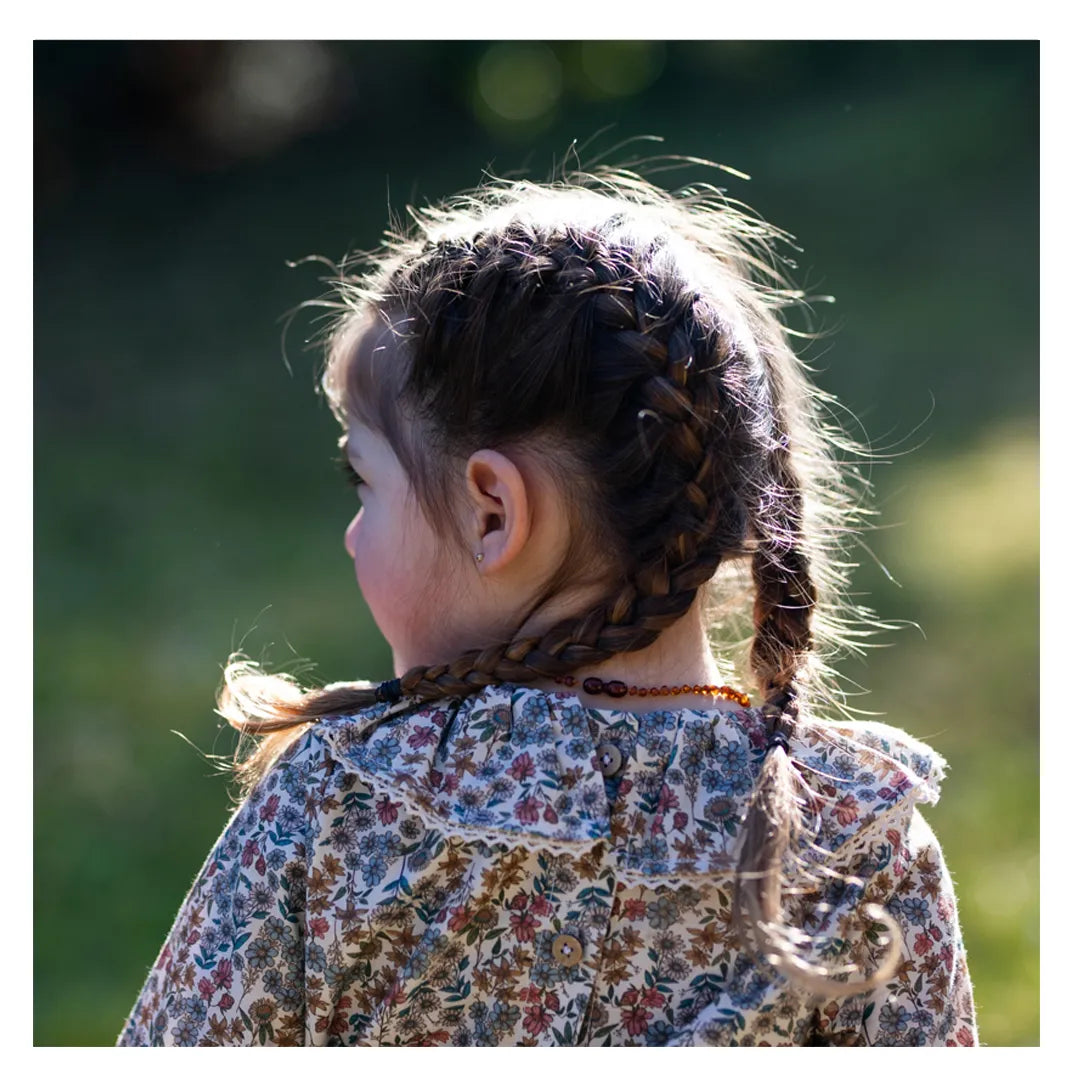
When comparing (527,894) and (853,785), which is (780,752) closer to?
(853,785)

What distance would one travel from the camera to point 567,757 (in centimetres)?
133

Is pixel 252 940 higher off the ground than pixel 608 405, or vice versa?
pixel 608 405

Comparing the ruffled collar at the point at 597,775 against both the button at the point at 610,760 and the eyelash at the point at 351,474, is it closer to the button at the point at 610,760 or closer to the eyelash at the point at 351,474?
the button at the point at 610,760

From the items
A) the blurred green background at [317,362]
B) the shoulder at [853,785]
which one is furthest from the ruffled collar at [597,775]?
the blurred green background at [317,362]

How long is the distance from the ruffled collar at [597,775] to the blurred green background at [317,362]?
151 centimetres

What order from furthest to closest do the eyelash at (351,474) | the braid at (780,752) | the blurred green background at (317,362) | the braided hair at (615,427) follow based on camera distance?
the blurred green background at (317,362)
the eyelash at (351,474)
the braided hair at (615,427)
the braid at (780,752)

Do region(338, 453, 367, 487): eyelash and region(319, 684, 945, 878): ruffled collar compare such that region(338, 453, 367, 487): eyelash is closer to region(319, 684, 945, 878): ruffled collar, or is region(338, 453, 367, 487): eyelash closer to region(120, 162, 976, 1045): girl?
region(120, 162, 976, 1045): girl

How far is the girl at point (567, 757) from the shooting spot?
1308 millimetres

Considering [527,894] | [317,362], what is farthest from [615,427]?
[317,362]

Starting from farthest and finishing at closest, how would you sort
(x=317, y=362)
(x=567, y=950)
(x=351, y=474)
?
(x=317, y=362) → (x=351, y=474) → (x=567, y=950)

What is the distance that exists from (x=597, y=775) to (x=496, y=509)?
32 centimetres

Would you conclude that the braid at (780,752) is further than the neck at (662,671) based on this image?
No

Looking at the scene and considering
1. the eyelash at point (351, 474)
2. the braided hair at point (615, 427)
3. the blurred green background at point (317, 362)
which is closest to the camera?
the braided hair at point (615, 427)

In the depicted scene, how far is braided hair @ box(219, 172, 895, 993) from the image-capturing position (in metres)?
1.37
